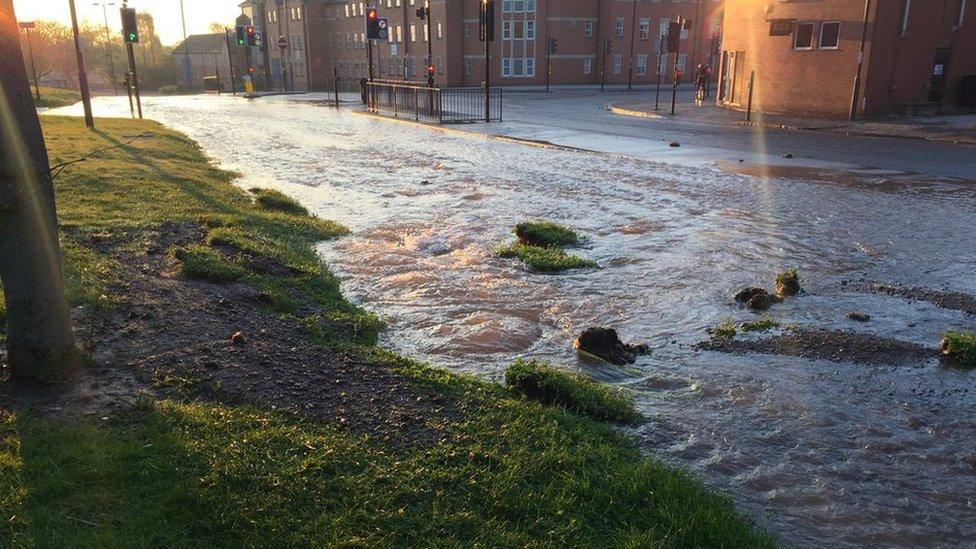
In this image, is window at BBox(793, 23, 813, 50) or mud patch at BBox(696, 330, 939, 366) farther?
window at BBox(793, 23, 813, 50)

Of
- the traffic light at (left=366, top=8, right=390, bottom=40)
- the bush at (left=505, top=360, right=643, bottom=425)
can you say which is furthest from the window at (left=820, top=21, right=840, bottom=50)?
the bush at (left=505, top=360, right=643, bottom=425)

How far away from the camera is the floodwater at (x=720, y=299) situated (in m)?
4.09

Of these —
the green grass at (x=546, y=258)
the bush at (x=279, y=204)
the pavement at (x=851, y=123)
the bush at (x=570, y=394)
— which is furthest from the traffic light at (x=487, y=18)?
the bush at (x=570, y=394)

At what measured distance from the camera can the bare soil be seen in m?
4.16

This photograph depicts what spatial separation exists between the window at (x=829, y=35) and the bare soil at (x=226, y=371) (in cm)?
2767

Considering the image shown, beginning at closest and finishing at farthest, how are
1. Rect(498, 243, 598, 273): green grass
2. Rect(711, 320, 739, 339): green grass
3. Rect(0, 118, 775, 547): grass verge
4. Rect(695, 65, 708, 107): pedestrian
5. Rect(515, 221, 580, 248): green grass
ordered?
Rect(0, 118, 775, 547): grass verge
Rect(711, 320, 739, 339): green grass
Rect(498, 243, 598, 273): green grass
Rect(515, 221, 580, 248): green grass
Rect(695, 65, 708, 107): pedestrian

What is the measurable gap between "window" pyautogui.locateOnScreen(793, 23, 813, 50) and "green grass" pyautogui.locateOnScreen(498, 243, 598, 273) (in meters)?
24.4

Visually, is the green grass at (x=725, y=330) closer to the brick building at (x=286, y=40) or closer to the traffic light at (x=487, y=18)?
the traffic light at (x=487, y=18)

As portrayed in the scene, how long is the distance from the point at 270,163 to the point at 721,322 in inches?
536

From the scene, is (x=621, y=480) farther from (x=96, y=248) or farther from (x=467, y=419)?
(x=96, y=248)

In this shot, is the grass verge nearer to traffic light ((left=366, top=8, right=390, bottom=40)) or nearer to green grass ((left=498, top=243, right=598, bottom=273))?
green grass ((left=498, top=243, right=598, bottom=273))

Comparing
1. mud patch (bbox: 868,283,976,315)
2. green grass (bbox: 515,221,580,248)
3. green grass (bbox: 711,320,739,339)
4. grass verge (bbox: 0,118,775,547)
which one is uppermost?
grass verge (bbox: 0,118,775,547)

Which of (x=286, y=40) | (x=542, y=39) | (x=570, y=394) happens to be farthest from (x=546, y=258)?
(x=286, y=40)

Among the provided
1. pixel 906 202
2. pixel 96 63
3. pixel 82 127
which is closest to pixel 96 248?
pixel 906 202
